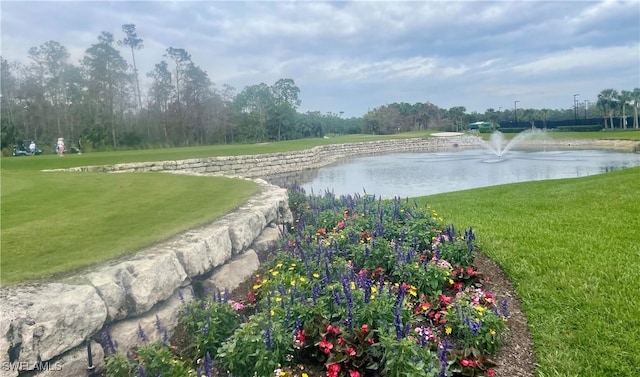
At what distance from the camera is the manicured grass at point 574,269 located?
9.66 feet

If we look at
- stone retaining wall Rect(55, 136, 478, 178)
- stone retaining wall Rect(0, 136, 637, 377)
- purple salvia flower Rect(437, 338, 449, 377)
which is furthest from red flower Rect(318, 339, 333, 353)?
stone retaining wall Rect(55, 136, 478, 178)

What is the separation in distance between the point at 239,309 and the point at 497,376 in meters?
2.06

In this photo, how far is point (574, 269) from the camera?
4008 mm

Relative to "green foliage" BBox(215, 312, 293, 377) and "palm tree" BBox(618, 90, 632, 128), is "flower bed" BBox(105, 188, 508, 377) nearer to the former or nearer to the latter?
"green foliage" BBox(215, 312, 293, 377)

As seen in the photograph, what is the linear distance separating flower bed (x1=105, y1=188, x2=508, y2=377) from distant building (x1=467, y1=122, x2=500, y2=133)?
6386cm

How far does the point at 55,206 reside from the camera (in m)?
5.54

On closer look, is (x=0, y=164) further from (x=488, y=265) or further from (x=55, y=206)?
(x=488, y=265)

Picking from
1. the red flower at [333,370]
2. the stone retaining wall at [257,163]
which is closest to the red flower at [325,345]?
the red flower at [333,370]

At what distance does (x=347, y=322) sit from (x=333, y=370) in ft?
1.18

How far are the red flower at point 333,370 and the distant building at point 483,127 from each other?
65321mm

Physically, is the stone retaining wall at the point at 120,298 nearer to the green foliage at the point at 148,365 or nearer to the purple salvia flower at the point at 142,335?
the purple salvia flower at the point at 142,335

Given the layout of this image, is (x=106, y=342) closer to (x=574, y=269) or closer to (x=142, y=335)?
(x=142, y=335)

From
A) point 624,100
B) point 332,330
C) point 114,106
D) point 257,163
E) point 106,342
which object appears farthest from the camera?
point 624,100

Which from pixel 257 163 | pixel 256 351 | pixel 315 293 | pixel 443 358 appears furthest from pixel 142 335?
pixel 257 163
